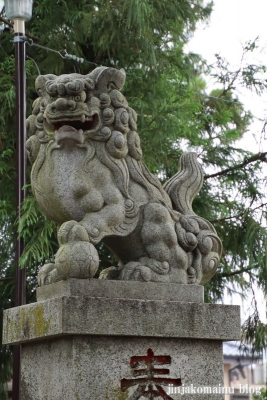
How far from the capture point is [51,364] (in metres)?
4.23

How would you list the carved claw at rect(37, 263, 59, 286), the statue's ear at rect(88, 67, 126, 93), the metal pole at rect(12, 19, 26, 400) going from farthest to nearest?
the metal pole at rect(12, 19, 26, 400) < the statue's ear at rect(88, 67, 126, 93) < the carved claw at rect(37, 263, 59, 286)

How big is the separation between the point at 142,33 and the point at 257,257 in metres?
2.34

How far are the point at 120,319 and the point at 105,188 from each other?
0.70 meters

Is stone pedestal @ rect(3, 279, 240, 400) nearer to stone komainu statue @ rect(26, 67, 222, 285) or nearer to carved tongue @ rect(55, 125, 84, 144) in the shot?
stone komainu statue @ rect(26, 67, 222, 285)

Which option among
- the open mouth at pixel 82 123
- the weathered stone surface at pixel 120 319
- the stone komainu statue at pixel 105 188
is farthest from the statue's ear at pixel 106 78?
the weathered stone surface at pixel 120 319

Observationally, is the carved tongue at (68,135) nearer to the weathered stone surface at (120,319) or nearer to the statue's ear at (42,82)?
the statue's ear at (42,82)

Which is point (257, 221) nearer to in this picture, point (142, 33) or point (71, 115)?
point (142, 33)

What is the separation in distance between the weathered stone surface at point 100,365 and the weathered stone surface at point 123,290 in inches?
8.7

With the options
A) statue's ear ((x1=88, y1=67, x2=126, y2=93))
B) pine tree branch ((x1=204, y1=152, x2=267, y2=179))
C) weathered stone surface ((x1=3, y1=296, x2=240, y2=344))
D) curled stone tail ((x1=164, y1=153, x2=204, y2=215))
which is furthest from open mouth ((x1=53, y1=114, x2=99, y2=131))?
pine tree branch ((x1=204, y1=152, x2=267, y2=179))

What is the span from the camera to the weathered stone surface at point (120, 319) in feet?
13.2

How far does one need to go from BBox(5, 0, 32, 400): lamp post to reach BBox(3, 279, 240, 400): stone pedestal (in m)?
2.28

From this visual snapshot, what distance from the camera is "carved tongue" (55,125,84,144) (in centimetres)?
433

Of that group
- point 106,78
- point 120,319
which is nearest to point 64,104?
point 106,78

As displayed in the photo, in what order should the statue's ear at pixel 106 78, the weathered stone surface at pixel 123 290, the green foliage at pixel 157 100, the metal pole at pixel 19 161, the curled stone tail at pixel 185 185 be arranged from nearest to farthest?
the weathered stone surface at pixel 123 290 < the statue's ear at pixel 106 78 < the curled stone tail at pixel 185 185 < the metal pole at pixel 19 161 < the green foliage at pixel 157 100
